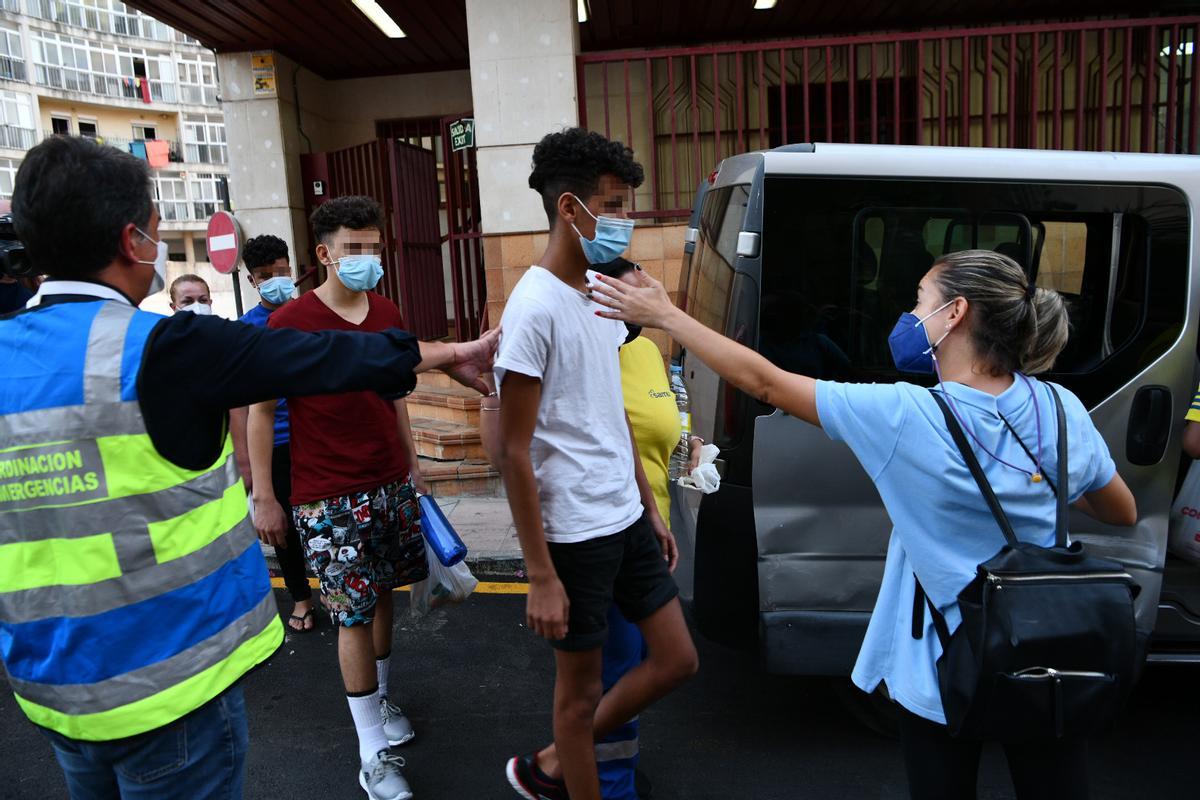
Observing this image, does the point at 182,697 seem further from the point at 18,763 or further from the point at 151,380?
the point at 18,763

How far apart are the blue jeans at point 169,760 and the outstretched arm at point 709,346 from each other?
1.13 metres

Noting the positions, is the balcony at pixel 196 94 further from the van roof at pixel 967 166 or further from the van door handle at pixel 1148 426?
the van door handle at pixel 1148 426

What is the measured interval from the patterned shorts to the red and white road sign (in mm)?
5231

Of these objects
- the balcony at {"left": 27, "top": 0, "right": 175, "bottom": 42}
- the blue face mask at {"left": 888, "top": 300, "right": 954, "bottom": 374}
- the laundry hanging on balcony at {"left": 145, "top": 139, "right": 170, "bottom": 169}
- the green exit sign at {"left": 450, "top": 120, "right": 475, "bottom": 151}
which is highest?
the balcony at {"left": 27, "top": 0, "right": 175, "bottom": 42}

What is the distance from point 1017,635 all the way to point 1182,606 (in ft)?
6.20

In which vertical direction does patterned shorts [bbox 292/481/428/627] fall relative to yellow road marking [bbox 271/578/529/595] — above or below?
above

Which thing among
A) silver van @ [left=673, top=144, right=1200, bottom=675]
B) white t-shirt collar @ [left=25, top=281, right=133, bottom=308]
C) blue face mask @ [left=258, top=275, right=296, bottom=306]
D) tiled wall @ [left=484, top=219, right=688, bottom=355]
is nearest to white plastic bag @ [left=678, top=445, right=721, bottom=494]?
silver van @ [left=673, top=144, right=1200, bottom=675]

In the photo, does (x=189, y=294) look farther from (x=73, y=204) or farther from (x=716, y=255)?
(x=73, y=204)

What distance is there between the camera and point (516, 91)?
22.0 feet

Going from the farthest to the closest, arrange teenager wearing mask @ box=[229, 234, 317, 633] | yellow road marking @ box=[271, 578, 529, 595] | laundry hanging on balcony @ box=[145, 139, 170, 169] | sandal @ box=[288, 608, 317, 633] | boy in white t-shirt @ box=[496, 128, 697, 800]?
laundry hanging on balcony @ box=[145, 139, 170, 169] < yellow road marking @ box=[271, 578, 529, 595] < sandal @ box=[288, 608, 317, 633] < teenager wearing mask @ box=[229, 234, 317, 633] < boy in white t-shirt @ box=[496, 128, 697, 800]

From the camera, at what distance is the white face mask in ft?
5.47

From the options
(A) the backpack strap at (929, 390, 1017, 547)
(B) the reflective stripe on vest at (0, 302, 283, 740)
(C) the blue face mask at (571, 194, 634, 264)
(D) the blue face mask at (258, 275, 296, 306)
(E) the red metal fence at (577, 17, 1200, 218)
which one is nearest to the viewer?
(B) the reflective stripe on vest at (0, 302, 283, 740)

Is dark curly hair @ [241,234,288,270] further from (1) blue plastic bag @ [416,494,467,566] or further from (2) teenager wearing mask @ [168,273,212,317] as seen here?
(1) blue plastic bag @ [416,494,467,566]

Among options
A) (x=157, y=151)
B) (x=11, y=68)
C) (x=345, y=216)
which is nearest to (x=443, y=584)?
(x=345, y=216)
